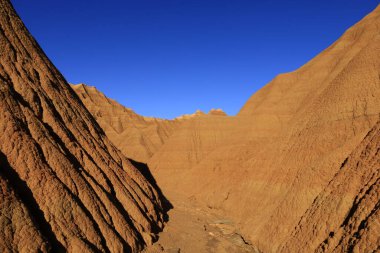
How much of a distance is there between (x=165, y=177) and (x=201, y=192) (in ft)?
38.9

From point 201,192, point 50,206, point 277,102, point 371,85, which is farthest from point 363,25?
point 50,206

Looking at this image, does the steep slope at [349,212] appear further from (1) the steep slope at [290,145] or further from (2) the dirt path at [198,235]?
(2) the dirt path at [198,235]

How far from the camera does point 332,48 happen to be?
4259 centimetres

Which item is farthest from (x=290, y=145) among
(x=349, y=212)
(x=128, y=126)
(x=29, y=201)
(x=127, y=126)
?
(x=127, y=126)

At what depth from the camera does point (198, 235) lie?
77.5 feet

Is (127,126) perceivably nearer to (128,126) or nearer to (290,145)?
(128,126)

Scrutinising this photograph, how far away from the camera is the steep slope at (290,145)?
73.4ft

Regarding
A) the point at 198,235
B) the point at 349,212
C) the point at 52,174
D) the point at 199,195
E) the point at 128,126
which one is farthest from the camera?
the point at 128,126

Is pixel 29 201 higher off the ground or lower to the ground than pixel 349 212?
lower

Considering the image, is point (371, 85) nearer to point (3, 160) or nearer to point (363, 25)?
point (363, 25)

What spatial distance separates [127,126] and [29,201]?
72.4 meters

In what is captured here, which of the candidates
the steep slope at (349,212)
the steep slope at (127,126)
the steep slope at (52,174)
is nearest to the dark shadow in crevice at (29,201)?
the steep slope at (52,174)

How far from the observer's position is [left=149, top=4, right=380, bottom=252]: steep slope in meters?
22.4

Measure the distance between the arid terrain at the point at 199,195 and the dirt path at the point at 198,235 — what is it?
0.30 ft
